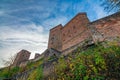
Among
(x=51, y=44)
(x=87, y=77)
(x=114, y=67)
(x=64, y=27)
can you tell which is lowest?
(x=87, y=77)

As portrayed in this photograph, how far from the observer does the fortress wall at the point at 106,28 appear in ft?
30.7

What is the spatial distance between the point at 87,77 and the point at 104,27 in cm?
509

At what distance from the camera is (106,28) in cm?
978

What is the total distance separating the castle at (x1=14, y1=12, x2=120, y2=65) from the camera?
960cm

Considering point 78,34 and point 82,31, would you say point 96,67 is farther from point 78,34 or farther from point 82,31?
point 78,34

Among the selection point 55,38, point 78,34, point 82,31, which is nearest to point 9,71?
point 55,38

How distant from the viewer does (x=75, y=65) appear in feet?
24.0

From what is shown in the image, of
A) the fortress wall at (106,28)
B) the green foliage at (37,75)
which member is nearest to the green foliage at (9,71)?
the green foliage at (37,75)

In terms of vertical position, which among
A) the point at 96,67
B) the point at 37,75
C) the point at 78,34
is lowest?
the point at 37,75

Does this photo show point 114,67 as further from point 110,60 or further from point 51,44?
point 51,44

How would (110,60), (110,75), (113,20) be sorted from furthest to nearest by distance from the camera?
(113,20) → (110,60) → (110,75)

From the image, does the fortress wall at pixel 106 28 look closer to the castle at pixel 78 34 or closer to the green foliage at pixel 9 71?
the castle at pixel 78 34

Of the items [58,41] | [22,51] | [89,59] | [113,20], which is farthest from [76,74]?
[22,51]

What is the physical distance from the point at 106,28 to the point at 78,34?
43.1 feet
